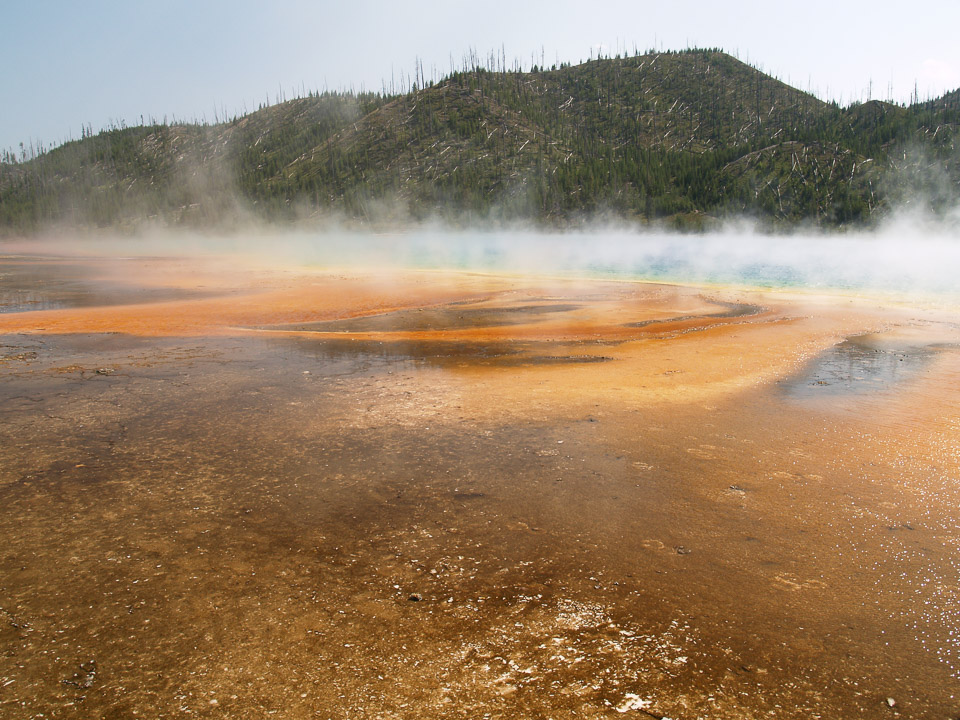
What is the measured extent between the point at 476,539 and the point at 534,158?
10740 cm

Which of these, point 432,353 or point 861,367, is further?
point 432,353

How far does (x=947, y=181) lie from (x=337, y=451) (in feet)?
300

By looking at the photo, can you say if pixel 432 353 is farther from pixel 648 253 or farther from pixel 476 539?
pixel 648 253

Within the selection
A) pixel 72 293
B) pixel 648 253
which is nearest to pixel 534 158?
pixel 648 253

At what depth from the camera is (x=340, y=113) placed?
466ft

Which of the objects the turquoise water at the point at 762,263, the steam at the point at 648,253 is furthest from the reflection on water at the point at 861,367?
the turquoise water at the point at 762,263

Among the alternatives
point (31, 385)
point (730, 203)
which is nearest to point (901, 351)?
point (31, 385)

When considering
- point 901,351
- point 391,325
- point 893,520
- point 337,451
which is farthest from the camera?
point 391,325

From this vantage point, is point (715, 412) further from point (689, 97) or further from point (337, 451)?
point (689, 97)

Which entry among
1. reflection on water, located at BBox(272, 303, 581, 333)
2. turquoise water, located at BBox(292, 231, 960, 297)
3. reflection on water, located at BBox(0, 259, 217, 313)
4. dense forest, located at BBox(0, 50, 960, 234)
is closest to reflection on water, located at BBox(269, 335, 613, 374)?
reflection on water, located at BBox(272, 303, 581, 333)

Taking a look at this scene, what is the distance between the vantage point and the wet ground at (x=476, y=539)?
2895mm

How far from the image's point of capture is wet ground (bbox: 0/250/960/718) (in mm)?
2895

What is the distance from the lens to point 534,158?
10531cm

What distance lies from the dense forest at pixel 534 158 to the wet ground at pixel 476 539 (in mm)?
75556
